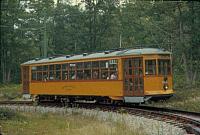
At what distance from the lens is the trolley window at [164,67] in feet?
71.4

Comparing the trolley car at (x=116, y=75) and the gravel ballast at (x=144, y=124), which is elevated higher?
the trolley car at (x=116, y=75)

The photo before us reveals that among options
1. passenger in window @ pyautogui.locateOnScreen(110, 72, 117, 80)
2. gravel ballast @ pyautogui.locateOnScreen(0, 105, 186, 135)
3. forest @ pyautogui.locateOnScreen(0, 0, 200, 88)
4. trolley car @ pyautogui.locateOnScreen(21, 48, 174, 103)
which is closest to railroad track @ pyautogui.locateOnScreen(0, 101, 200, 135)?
gravel ballast @ pyautogui.locateOnScreen(0, 105, 186, 135)

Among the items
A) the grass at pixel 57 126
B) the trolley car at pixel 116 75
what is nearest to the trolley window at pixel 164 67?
the trolley car at pixel 116 75

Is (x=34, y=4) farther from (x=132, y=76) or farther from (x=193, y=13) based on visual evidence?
(x=132, y=76)

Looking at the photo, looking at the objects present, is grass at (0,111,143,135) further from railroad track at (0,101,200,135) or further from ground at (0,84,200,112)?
ground at (0,84,200,112)

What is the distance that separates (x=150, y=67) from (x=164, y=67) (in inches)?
39.0

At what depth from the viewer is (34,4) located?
71250mm

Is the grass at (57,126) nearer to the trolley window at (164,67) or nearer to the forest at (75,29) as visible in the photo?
the trolley window at (164,67)

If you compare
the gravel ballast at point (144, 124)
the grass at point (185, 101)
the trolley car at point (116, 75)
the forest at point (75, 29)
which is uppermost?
the forest at point (75, 29)

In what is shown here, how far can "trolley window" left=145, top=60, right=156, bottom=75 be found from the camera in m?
21.2

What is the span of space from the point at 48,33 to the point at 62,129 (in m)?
54.5

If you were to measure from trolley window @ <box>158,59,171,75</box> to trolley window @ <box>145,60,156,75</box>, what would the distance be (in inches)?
14.2

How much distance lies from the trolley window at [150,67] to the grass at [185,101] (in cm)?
209

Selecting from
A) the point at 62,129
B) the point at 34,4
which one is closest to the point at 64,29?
the point at 34,4
